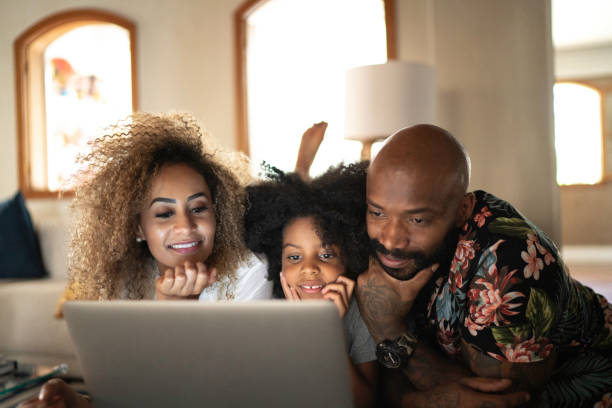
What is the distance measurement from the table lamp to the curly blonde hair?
1305mm

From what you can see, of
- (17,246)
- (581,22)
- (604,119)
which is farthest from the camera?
(604,119)

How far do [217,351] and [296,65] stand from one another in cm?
393

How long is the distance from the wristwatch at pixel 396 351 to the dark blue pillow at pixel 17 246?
9.31 ft

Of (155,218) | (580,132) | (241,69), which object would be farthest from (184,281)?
(580,132)

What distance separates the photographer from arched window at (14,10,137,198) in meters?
4.33

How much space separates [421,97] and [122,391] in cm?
229

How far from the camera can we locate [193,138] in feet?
5.08

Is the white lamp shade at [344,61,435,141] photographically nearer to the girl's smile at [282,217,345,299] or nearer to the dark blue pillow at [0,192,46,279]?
the girl's smile at [282,217,345,299]

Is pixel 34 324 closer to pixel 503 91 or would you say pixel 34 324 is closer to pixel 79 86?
pixel 79 86

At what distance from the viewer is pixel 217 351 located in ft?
2.23

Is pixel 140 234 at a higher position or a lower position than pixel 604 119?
lower

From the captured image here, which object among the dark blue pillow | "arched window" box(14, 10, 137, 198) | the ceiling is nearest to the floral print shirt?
the dark blue pillow

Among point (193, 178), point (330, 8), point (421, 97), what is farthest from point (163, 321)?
point (330, 8)

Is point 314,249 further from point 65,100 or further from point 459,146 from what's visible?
point 65,100
